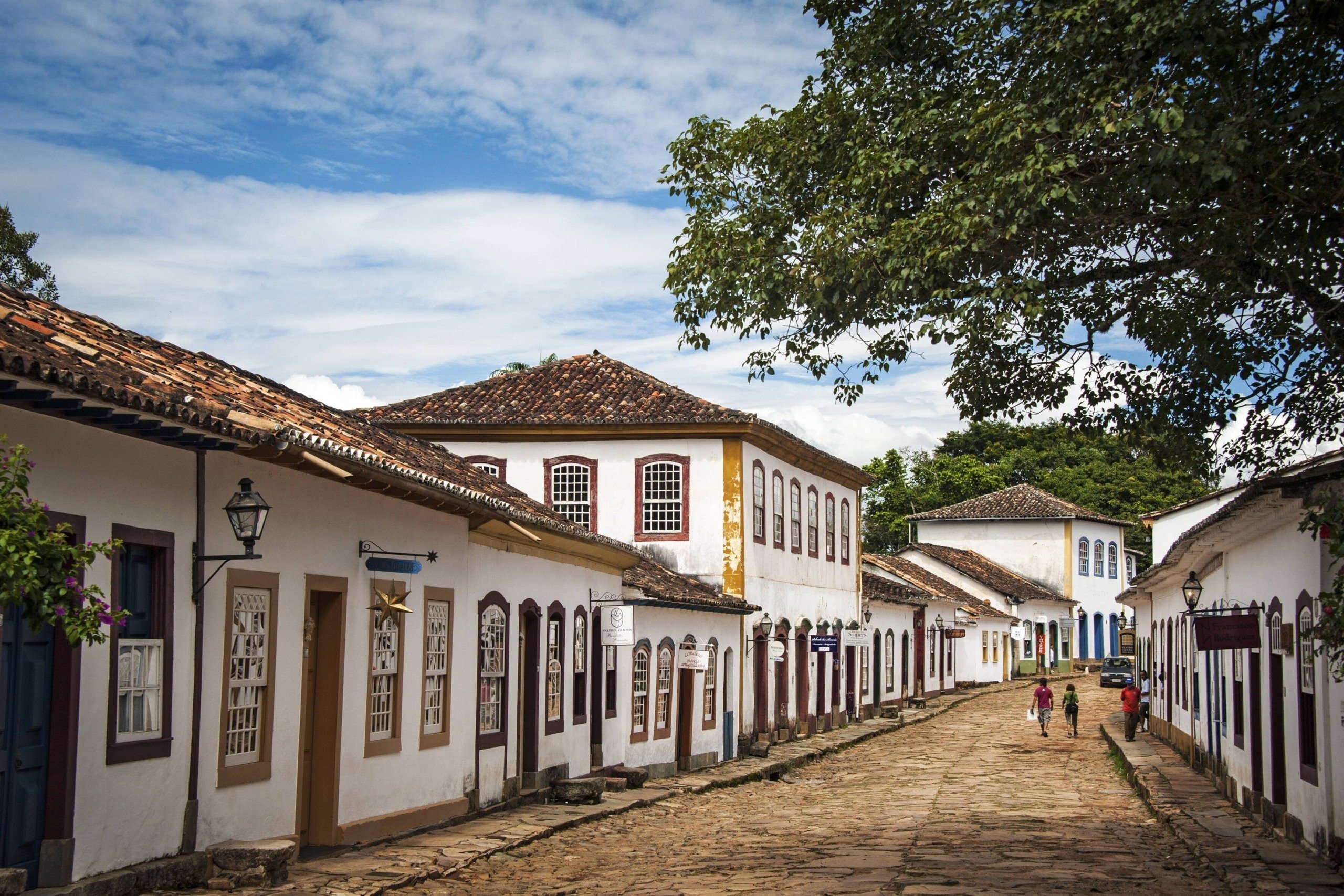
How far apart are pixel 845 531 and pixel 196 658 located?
93.9ft

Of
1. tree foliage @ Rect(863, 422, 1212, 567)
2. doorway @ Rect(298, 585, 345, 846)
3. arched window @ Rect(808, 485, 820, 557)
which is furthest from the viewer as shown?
tree foliage @ Rect(863, 422, 1212, 567)

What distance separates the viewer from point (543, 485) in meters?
29.0

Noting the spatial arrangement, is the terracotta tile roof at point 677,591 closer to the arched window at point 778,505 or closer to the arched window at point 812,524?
the arched window at point 778,505

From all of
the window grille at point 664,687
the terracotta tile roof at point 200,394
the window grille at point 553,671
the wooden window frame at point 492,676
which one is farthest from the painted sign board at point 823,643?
the wooden window frame at point 492,676

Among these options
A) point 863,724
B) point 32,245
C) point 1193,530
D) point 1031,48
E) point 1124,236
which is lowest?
point 863,724

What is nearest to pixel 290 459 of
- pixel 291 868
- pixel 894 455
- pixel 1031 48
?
pixel 291 868

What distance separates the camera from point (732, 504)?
93.0ft

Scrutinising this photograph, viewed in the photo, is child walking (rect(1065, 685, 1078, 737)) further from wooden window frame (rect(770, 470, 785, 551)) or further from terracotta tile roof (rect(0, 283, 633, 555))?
terracotta tile roof (rect(0, 283, 633, 555))

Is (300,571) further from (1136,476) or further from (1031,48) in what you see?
(1136,476)

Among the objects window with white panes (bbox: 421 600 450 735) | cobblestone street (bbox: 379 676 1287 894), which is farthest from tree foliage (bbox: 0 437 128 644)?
window with white panes (bbox: 421 600 450 735)

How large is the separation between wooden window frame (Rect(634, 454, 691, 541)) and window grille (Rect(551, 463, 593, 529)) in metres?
0.98

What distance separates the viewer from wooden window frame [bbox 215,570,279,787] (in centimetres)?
1095

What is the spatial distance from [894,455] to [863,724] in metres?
37.1

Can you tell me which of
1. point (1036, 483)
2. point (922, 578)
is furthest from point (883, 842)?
point (1036, 483)
